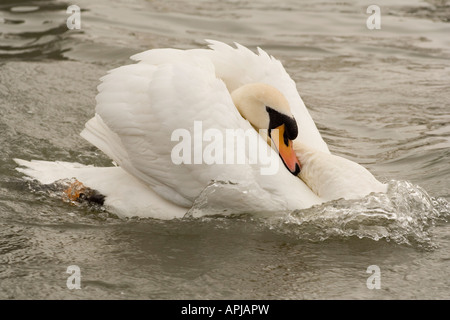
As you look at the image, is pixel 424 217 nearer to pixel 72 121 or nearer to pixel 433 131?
pixel 433 131

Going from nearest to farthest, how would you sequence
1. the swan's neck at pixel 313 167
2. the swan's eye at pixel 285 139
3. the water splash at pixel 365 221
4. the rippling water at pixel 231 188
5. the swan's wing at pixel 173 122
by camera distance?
the rippling water at pixel 231 188
the swan's wing at pixel 173 122
the water splash at pixel 365 221
the swan's neck at pixel 313 167
the swan's eye at pixel 285 139

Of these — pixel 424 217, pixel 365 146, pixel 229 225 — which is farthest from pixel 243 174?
pixel 365 146

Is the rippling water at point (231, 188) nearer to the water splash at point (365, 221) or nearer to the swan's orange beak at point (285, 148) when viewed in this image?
the water splash at point (365, 221)

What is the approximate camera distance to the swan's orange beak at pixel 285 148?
5.60 m

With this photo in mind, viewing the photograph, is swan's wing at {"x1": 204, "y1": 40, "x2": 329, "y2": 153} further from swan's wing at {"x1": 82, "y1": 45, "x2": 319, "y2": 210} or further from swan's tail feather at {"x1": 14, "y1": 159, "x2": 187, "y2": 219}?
swan's tail feather at {"x1": 14, "y1": 159, "x2": 187, "y2": 219}

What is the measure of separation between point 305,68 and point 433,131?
266 cm

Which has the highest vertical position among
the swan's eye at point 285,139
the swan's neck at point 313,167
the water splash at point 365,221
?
the swan's eye at point 285,139

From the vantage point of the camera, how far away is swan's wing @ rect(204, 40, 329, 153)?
6.05 m

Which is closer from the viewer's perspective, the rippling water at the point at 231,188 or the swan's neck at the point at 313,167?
the rippling water at the point at 231,188

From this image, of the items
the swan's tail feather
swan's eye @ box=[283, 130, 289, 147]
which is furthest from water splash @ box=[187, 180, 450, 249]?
swan's eye @ box=[283, 130, 289, 147]

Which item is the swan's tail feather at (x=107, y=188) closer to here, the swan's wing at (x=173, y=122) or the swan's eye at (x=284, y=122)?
the swan's wing at (x=173, y=122)

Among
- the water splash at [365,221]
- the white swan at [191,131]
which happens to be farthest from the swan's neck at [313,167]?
the water splash at [365,221]

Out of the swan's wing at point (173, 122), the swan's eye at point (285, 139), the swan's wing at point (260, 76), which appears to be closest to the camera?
the swan's wing at point (173, 122)

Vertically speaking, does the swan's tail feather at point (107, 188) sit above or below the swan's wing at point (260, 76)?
below
